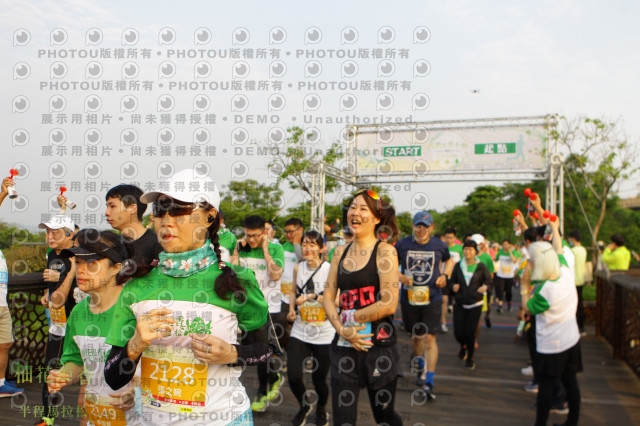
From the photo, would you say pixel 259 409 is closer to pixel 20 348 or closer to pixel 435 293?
pixel 435 293

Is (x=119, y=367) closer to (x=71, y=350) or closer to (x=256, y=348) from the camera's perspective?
(x=256, y=348)

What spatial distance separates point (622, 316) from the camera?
8.34 m

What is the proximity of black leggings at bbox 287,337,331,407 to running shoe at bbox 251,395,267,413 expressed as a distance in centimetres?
57

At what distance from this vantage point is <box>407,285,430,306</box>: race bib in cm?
644

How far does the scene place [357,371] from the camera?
3.61m

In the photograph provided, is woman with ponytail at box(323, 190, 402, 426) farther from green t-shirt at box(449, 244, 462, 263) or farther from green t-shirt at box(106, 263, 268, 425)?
green t-shirt at box(449, 244, 462, 263)

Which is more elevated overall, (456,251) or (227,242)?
(227,242)

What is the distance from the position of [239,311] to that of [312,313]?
116 inches

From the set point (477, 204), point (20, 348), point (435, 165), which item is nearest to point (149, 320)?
point (20, 348)

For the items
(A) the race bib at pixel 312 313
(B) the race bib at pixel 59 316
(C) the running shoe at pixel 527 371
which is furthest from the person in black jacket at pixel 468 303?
(B) the race bib at pixel 59 316

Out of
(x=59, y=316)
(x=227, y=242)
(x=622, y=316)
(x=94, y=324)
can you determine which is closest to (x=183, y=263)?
(x=94, y=324)

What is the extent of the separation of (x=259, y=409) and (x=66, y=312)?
91.9 inches

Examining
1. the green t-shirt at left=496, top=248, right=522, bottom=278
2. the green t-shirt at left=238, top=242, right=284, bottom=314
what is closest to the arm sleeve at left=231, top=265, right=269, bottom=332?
the green t-shirt at left=238, top=242, right=284, bottom=314

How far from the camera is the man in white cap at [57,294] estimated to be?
3.96 meters
